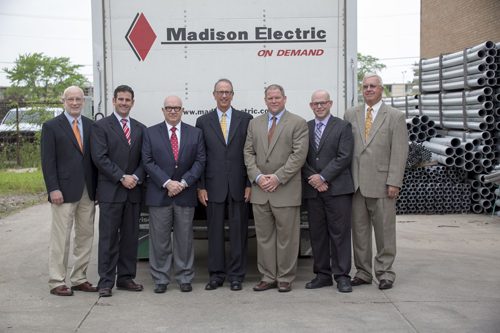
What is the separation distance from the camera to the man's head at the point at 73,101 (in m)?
6.97

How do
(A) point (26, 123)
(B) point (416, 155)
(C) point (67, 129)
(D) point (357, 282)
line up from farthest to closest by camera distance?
(A) point (26, 123) → (B) point (416, 155) → (D) point (357, 282) → (C) point (67, 129)

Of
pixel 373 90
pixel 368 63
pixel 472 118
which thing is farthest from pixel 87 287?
pixel 368 63

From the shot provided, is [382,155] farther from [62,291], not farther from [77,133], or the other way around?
[62,291]

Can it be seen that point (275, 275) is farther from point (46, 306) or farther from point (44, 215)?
point (44, 215)

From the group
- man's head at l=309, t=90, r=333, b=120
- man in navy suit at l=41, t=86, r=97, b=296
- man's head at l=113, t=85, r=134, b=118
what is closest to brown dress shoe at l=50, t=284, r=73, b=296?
man in navy suit at l=41, t=86, r=97, b=296

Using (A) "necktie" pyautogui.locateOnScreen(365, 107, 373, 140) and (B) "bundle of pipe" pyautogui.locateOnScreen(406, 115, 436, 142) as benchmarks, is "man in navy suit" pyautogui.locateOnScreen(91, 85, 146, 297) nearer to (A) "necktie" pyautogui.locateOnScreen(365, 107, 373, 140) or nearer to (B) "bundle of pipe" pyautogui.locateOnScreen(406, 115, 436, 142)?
(A) "necktie" pyautogui.locateOnScreen(365, 107, 373, 140)

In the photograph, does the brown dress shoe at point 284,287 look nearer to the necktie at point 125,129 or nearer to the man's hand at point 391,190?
the man's hand at point 391,190

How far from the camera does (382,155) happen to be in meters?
7.10

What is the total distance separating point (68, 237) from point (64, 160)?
0.80m

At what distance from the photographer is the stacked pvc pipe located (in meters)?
12.3

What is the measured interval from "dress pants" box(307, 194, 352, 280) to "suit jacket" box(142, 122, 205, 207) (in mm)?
1249

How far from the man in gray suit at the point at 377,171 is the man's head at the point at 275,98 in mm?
771

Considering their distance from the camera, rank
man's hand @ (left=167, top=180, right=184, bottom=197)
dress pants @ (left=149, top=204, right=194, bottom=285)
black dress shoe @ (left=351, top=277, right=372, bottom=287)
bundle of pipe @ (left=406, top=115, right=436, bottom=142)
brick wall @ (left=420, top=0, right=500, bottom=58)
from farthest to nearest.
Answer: brick wall @ (left=420, top=0, right=500, bottom=58) → bundle of pipe @ (left=406, top=115, right=436, bottom=142) → black dress shoe @ (left=351, top=277, right=372, bottom=287) → dress pants @ (left=149, top=204, right=194, bottom=285) → man's hand @ (left=167, top=180, right=184, bottom=197)

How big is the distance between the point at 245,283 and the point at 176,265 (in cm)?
83
